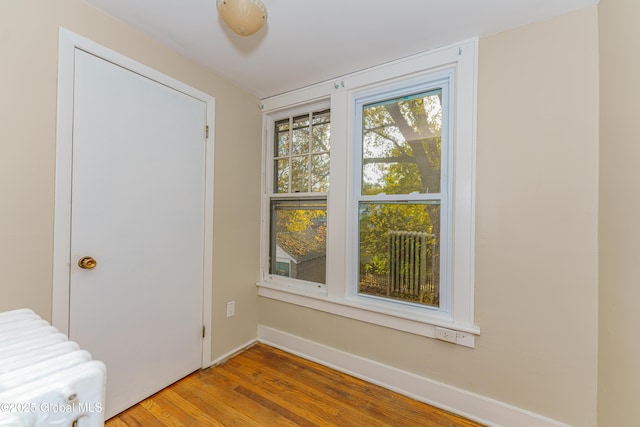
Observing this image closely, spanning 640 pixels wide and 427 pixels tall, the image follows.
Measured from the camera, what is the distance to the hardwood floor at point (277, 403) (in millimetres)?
1516

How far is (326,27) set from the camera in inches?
61.4

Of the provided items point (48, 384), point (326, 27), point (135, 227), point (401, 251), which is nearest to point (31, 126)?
point (135, 227)

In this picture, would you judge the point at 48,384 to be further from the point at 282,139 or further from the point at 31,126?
the point at 282,139

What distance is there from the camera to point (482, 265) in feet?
5.15

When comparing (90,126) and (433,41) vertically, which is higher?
(433,41)

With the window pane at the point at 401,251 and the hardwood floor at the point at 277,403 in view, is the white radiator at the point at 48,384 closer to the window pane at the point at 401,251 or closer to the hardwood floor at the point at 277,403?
the hardwood floor at the point at 277,403

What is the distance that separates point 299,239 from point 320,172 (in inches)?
24.1

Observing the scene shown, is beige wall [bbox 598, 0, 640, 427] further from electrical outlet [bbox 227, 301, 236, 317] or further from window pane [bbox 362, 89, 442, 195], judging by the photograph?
electrical outlet [bbox 227, 301, 236, 317]

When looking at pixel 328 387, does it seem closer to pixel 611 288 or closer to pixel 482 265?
pixel 482 265

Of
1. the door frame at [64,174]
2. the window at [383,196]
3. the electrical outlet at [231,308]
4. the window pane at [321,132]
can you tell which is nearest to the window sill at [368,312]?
the window at [383,196]

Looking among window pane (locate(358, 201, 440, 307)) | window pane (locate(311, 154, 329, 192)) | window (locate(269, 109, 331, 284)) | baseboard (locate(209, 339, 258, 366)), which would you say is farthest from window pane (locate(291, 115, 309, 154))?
baseboard (locate(209, 339, 258, 366))

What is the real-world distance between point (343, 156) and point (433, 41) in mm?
905

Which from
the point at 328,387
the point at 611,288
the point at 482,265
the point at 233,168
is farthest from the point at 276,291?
the point at 611,288

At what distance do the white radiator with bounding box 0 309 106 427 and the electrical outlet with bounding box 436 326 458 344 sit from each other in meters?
1.63
